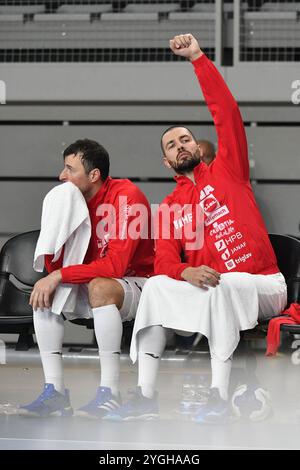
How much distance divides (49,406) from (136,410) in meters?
0.36

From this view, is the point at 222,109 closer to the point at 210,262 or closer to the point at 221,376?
the point at 210,262

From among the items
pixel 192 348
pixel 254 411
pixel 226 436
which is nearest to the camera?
pixel 226 436

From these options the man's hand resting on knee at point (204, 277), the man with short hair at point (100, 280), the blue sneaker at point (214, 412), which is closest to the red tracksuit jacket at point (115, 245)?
the man with short hair at point (100, 280)

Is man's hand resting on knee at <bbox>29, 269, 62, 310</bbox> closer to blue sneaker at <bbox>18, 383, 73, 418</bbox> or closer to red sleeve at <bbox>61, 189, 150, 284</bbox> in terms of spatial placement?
red sleeve at <bbox>61, 189, 150, 284</bbox>

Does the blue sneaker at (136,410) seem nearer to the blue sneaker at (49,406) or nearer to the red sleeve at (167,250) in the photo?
the blue sneaker at (49,406)

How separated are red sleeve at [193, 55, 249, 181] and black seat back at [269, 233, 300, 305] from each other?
0.34 metres

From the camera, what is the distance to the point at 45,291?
3256mm

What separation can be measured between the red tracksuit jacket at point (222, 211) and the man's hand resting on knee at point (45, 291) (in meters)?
0.41

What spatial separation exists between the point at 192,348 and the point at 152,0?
2.78 meters

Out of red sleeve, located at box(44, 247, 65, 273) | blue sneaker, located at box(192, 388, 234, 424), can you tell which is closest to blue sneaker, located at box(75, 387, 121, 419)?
blue sneaker, located at box(192, 388, 234, 424)

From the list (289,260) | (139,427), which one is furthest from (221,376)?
(289,260)

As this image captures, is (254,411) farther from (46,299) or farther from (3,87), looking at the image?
(3,87)
